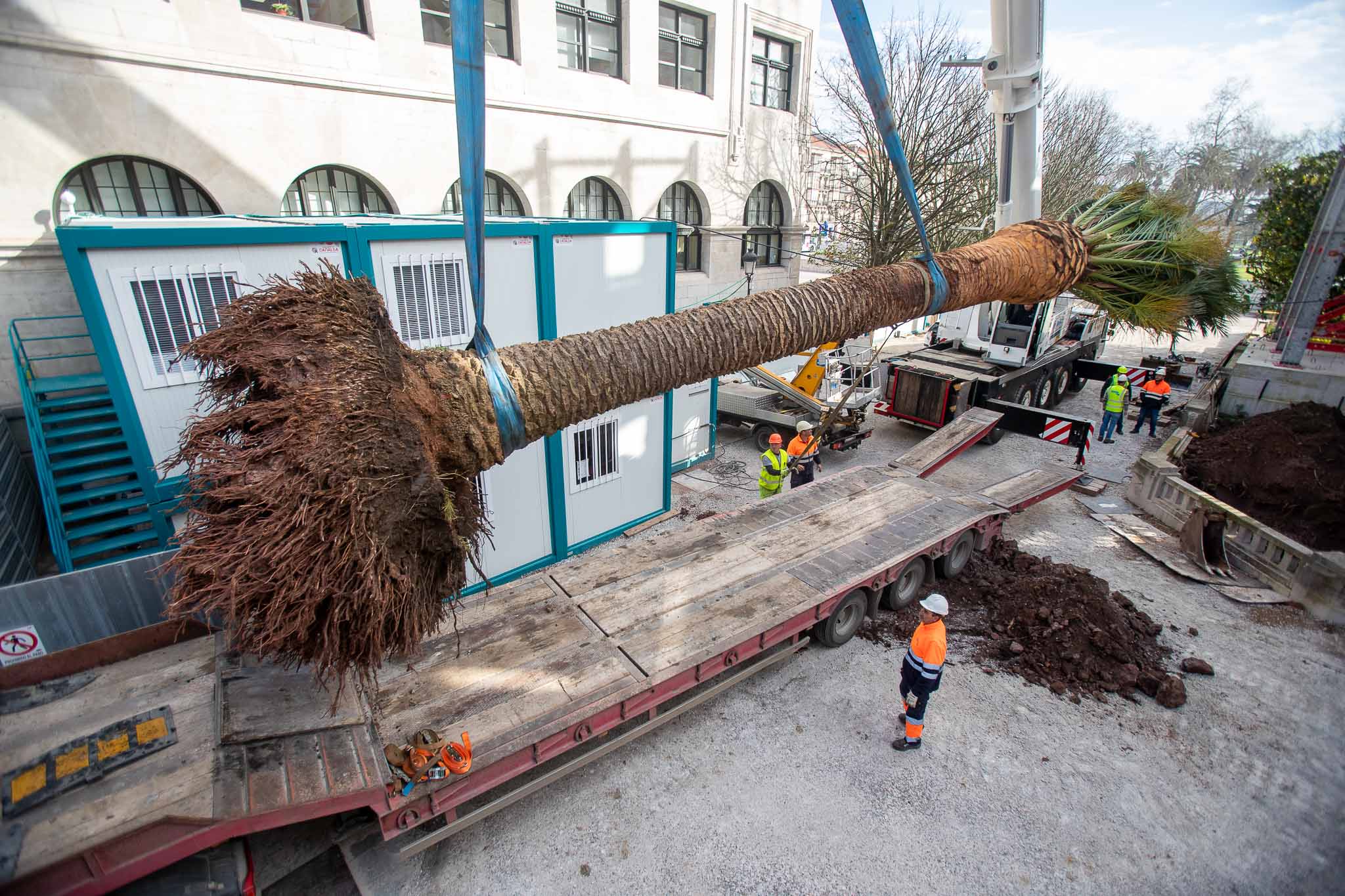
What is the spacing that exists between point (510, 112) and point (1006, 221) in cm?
949

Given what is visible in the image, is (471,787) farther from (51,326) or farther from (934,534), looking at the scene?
(51,326)

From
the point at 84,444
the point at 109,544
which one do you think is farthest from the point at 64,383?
the point at 109,544

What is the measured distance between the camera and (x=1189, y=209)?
6520 millimetres

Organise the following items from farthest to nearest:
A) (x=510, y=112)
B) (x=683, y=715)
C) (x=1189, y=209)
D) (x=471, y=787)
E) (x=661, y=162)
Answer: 1. (x=661, y=162)
2. (x=510, y=112)
3. (x=1189, y=209)
4. (x=683, y=715)
5. (x=471, y=787)

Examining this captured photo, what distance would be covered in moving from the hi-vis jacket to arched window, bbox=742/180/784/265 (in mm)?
14908

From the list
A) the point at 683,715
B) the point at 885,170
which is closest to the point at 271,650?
the point at 683,715

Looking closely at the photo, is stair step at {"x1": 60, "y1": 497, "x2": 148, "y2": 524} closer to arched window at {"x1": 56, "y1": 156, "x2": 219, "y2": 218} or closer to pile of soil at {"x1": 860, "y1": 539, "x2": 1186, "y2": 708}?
arched window at {"x1": 56, "y1": 156, "x2": 219, "y2": 218}

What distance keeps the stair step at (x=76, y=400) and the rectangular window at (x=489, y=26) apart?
25.9 feet

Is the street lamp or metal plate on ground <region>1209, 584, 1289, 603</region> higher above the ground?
the street lamp

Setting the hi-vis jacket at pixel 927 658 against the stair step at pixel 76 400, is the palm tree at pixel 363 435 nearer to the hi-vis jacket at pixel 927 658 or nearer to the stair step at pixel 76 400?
the hi-vis jacket at pixel 927 658

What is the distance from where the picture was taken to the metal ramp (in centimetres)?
930

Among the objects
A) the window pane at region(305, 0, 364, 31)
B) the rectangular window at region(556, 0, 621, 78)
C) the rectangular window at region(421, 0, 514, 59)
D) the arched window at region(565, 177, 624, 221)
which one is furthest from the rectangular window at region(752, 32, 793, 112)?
the window pane at region(305, 0, 364, 31)

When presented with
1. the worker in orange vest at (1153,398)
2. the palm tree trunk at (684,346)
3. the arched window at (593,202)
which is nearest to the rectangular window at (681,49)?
the arched window at (593,202)

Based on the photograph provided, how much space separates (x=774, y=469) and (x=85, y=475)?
7.95 meters
